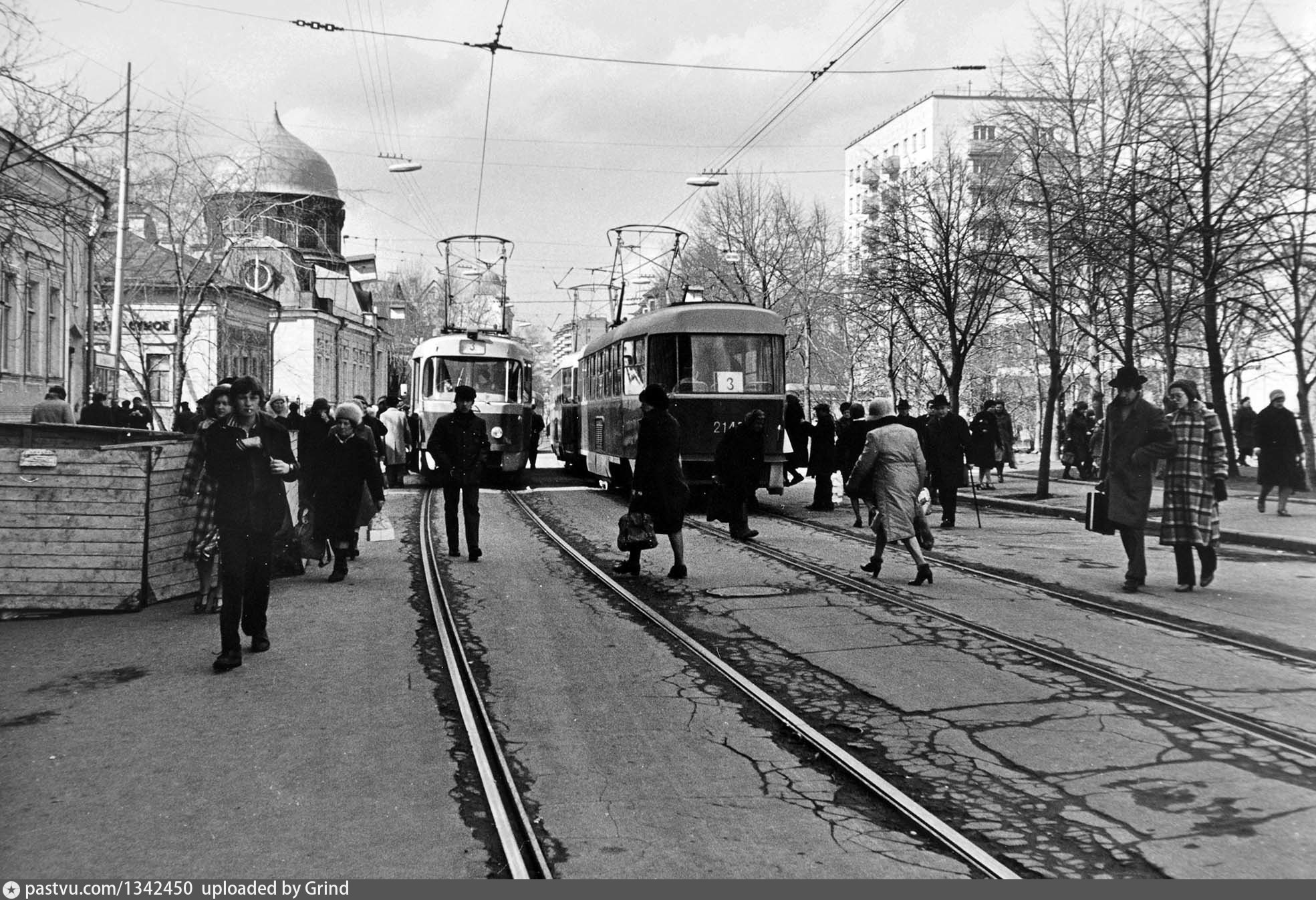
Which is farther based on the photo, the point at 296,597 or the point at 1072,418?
the point at 1072,418

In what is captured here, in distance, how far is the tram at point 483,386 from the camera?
93.7 feet

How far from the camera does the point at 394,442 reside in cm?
2636

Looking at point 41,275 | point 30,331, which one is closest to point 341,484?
point 30,331

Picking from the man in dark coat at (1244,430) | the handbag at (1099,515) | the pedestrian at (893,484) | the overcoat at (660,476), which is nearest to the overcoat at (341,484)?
the overcoat at (660,476)

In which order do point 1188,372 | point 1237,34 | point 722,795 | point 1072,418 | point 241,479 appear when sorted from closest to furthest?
1. point 722,795
2. point 241,479
3. point 1237,34
4. point 1072,418
5. point 1188,372

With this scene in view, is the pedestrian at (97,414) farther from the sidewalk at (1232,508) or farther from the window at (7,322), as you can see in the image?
the sidewalk at (1232,508)

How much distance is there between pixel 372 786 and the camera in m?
5.37

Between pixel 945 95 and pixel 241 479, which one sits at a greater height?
pixel 945 95

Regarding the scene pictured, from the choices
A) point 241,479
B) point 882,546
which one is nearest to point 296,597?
point 241,479

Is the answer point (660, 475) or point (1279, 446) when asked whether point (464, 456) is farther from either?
point (1279, 446)

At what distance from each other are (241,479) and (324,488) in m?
4.55

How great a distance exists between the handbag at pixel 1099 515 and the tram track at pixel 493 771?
574 cm

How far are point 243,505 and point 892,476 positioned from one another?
6.16 m

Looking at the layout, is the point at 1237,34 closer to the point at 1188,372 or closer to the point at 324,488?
the point at 324,488
